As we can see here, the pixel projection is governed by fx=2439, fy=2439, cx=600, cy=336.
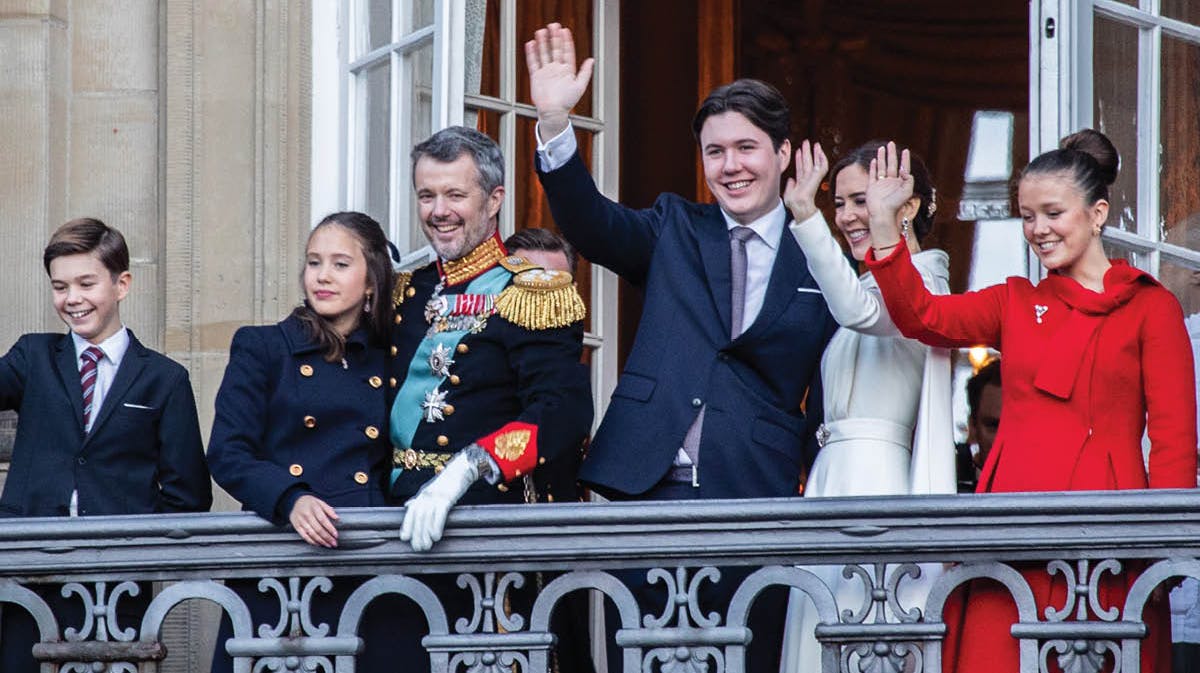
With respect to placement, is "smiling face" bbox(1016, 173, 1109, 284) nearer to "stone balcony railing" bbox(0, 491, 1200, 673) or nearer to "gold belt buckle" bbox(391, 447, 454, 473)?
"stone balcony railing" bbox(0, 491, 1200, 673)

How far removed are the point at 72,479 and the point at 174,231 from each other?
1661 mm

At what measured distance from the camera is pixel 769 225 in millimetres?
5953

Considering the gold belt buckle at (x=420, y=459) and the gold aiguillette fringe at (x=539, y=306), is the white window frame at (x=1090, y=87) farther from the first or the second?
the gold belt buckle at (x=420, y=459)

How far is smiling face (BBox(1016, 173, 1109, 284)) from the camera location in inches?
219

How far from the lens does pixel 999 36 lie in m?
11.5

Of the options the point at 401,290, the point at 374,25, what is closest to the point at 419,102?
the point at 374,25

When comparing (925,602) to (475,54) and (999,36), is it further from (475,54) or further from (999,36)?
(999,36)

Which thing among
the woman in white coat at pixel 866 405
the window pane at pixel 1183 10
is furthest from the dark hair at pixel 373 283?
the window pane at pixel 1183 10

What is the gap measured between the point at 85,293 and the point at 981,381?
246 cm

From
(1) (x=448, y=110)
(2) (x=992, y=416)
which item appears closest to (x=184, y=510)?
(1) (x=448, y=110)

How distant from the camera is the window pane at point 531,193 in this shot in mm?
7742

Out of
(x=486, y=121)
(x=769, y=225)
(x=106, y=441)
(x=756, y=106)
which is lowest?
(x=106, y=441)

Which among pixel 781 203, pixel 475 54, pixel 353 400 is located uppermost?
pixel 475 54

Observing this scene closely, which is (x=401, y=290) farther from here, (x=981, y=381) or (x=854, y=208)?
(x=981, y=381)
